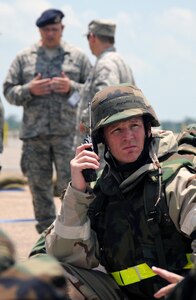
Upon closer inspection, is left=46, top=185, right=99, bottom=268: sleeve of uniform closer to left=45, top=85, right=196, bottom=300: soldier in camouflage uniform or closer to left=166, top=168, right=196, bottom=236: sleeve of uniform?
left=45, top=85, right=196, bottom=300: soldier in camouflage uniform

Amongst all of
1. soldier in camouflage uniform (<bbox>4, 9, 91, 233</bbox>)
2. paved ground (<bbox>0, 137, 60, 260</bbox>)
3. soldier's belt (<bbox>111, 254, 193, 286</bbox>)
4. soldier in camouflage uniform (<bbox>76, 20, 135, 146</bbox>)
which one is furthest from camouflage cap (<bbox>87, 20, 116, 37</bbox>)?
soldier's belt (<bbox>111, 254, 193, 286</bbox>)

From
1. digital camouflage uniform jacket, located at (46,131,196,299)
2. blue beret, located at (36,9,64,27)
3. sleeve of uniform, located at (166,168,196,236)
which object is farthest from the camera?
blue beret, located at (36,9,64,27)

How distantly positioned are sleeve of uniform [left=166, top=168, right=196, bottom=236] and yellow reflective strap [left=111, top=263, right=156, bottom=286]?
0.87 ft

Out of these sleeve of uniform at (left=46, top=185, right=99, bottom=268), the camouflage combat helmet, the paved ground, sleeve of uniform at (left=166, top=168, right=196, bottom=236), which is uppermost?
the camouflage combat helmet

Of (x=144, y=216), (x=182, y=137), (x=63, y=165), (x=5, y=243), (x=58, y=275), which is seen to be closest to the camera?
(x=58, y=275)

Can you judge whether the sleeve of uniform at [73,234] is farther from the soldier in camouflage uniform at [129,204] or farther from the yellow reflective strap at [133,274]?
the yellow reflective strap at [133,274]

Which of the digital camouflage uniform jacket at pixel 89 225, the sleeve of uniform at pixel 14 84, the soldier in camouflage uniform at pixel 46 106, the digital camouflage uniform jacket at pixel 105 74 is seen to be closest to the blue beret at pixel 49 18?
the soldier in camouflage uniform at pixel 46 106

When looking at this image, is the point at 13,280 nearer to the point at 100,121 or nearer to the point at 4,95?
the point at 100,121

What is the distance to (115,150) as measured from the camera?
342cm

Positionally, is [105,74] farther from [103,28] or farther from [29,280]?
[29,280]

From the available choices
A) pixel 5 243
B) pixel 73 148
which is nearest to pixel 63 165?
pixel 73 148

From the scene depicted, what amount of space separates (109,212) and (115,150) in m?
0.30

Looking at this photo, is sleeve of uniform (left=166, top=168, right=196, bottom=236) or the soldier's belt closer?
sleeve of uniform (left=166, top=168, right=196, bottom=236)

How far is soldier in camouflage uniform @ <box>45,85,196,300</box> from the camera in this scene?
3.20 meters
